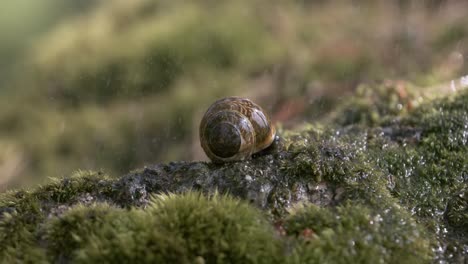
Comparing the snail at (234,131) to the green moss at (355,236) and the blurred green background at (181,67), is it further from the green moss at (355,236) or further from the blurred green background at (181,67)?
the blurred green background at (181,67)

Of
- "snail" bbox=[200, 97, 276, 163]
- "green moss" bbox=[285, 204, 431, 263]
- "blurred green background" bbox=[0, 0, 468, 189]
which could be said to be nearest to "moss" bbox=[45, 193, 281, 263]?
"green moss" bbox=[285, 204, 431, 263]

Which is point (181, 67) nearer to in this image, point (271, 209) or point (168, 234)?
point (271, 209)

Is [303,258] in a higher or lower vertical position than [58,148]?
lower

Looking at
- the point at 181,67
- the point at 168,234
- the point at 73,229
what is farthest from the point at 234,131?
the point at 181,67

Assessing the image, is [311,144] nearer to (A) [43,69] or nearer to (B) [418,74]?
(B) [418,74]

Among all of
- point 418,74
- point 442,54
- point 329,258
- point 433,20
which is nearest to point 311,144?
point 329,258

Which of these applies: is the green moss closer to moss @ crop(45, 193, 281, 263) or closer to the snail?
moss @ crop(45, 193, 281, 263)
